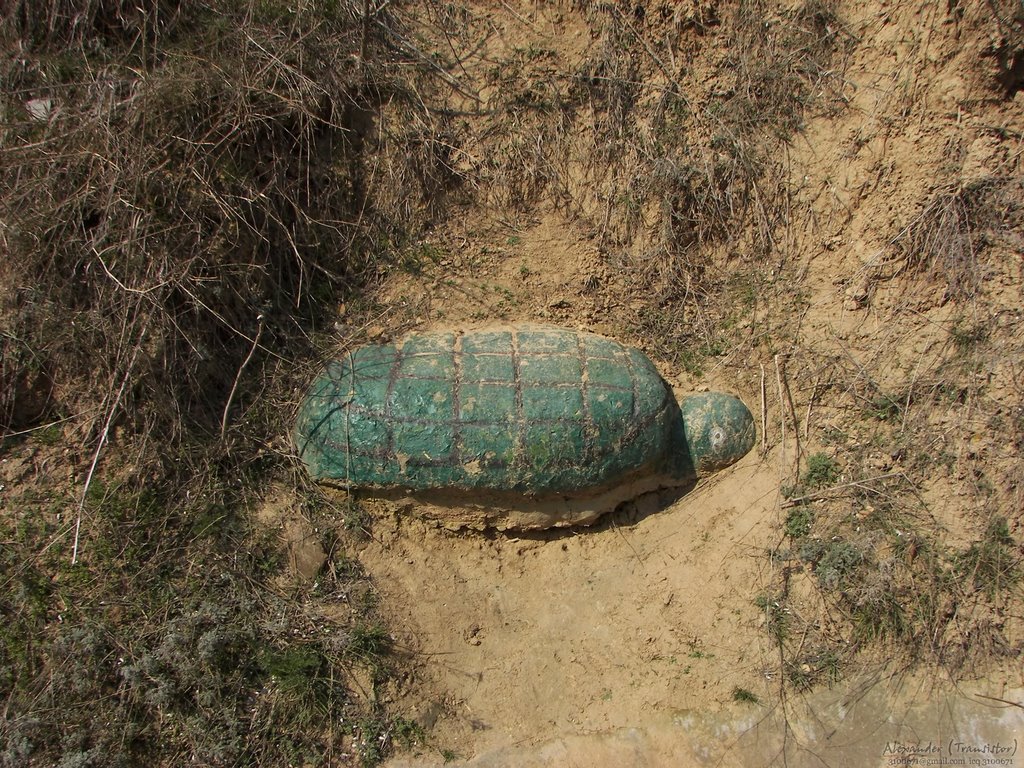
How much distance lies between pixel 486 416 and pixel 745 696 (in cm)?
214

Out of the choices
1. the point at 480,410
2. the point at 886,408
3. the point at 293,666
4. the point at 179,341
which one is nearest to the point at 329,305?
the point at 179,341

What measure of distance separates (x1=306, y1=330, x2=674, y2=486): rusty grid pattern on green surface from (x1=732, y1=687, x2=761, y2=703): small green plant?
1423mm

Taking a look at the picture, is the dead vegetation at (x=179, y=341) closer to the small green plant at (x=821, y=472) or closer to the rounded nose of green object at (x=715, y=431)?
the rounded nose of green object at (x=715, y=431)

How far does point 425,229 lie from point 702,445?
2380 millimetres

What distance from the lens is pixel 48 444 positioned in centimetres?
393

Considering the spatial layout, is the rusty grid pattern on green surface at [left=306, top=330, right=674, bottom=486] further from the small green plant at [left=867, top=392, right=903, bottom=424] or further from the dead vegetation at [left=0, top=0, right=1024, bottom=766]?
the small green plant at [left=867, top=392, right=903, bottom=424]

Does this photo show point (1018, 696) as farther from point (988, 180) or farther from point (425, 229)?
point (425, 229)

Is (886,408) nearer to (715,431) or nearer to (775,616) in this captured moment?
(715,431)

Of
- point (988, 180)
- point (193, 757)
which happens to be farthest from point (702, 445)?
point (193, 757)

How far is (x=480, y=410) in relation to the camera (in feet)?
12.7

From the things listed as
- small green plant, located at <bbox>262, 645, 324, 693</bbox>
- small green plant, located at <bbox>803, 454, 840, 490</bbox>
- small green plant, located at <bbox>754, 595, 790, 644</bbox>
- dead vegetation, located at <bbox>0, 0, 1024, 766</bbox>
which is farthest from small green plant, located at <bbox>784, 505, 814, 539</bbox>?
small green plant, located at <bbox>262, 645, 324, 693</bbox>

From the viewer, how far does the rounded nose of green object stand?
4.39 m

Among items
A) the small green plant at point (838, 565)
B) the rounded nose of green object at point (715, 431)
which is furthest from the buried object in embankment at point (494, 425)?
the small green plant at point (838, 565)

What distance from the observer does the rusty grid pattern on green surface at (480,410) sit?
12.7 ft
